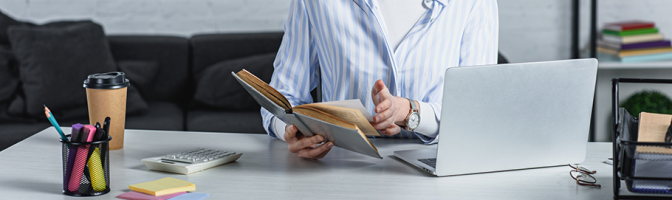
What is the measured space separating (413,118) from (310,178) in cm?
24

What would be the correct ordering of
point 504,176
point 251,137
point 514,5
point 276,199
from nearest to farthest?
1. point 276,199
2. point 504,176
3. point 251,137
4. point 514,5

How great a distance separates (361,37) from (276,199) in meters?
0.54

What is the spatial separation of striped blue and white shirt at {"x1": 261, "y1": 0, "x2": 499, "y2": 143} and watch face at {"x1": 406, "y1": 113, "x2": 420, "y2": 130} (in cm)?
21

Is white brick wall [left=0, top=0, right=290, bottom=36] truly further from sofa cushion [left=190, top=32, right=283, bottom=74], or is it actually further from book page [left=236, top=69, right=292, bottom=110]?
book page [left=236, top=69, right=292, bottom=110]

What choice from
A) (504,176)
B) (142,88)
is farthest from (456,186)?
(142,88)

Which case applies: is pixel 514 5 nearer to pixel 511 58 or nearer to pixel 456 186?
pixel 511 58

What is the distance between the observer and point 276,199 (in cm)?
72

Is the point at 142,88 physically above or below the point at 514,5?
below

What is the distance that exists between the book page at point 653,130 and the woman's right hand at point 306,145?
471 millimetres

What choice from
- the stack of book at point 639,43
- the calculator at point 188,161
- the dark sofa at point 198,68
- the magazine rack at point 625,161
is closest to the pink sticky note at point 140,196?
the calculator at point 188,161

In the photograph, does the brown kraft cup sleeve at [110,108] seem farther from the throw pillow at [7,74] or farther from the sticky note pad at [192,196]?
the throw pillow at [7,74]

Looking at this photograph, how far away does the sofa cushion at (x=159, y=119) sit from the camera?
2.37 metres

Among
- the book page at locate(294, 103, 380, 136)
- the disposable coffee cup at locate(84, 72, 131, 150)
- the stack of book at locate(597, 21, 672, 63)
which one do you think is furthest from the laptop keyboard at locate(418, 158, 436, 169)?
the stack of book at locate(597, 21, 672, 63)

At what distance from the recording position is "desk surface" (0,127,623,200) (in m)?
0.75
